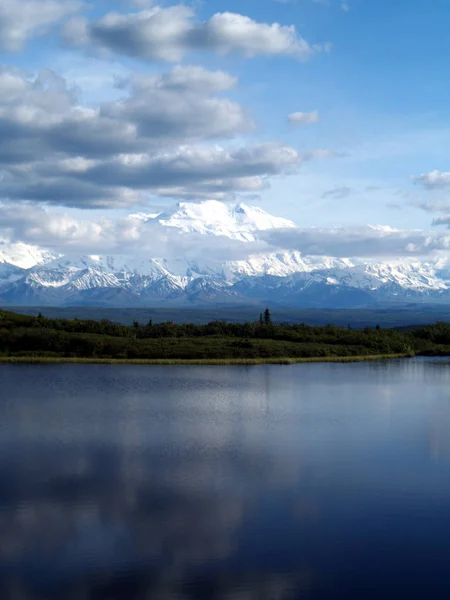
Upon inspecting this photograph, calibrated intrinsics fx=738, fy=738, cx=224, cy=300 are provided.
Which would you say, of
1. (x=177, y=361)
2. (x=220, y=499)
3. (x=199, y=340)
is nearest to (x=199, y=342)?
(x=199, y=340)

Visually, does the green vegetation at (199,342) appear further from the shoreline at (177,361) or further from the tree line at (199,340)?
the shoreline at (177,361)

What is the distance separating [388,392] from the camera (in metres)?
67.5

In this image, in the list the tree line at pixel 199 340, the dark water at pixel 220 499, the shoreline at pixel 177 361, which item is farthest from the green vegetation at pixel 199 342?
the dark water at pixel 220 499

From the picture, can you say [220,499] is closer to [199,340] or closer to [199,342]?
[199,342]

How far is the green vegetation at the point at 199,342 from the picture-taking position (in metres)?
98.4

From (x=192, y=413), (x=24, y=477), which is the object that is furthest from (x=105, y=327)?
(x=24, y=477)

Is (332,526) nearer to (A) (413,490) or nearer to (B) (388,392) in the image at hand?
(A) (413,490)

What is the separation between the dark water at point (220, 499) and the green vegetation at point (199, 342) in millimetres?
40734

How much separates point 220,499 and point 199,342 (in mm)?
79975

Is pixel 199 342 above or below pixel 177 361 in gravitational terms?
above

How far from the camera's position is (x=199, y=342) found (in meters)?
110

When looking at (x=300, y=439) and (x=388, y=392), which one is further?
(x=388, y=392)

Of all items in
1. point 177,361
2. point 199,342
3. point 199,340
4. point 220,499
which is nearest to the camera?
point 220,499

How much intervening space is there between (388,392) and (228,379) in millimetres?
16914
